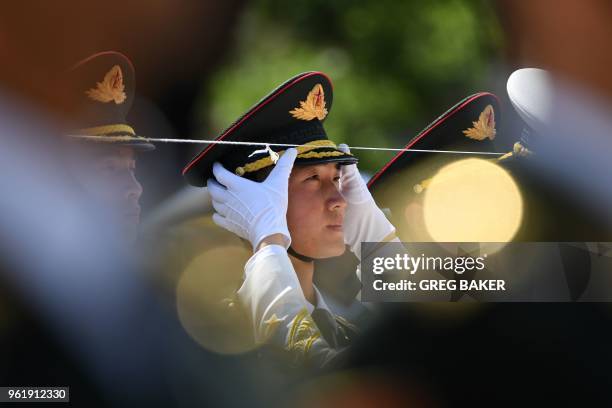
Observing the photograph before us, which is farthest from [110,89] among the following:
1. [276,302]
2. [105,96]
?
[276,302]

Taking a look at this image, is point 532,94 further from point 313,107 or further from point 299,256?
point 299,256

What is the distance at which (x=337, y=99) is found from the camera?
11.6 feet

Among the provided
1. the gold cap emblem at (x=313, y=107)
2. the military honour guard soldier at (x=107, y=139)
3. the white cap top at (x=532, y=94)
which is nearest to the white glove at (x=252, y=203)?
the gold cap emblem at (x=313, y=107)

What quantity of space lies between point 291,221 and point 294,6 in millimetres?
912

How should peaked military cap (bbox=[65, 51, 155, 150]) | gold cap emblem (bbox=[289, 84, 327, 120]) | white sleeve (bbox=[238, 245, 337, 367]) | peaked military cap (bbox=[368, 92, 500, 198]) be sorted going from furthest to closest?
peaked military cap (bbox=[368, 92, 500, 198]) < gold cap emblem (bbox=[289, 84, 327, 120]) < white sleeve (bbox=[238, 245, 337, 367]) < peaked military cap (bbox=[65, 51, 155, 150])

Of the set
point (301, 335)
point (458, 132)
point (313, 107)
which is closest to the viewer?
point (301, 335)

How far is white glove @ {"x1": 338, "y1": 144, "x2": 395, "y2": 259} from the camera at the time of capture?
3496mm

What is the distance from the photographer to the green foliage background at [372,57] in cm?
345

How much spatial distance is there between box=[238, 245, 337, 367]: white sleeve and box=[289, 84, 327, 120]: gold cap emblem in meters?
0.55

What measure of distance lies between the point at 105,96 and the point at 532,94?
1.81 metres

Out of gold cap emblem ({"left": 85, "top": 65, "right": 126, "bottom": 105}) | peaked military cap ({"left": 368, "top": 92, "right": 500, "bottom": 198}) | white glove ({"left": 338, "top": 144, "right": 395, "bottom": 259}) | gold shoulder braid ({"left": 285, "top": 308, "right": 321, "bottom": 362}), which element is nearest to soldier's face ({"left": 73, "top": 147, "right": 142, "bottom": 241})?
gold cap emblem ({"left": 85, "top": 65, "right": 126, "bottom": 105})

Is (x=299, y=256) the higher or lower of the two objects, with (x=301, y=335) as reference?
higher

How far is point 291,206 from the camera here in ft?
11.2

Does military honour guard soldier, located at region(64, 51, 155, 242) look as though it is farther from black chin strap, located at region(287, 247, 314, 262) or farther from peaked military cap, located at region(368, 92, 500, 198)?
peaked military cap, located at region(368, 92, 500, 198)
